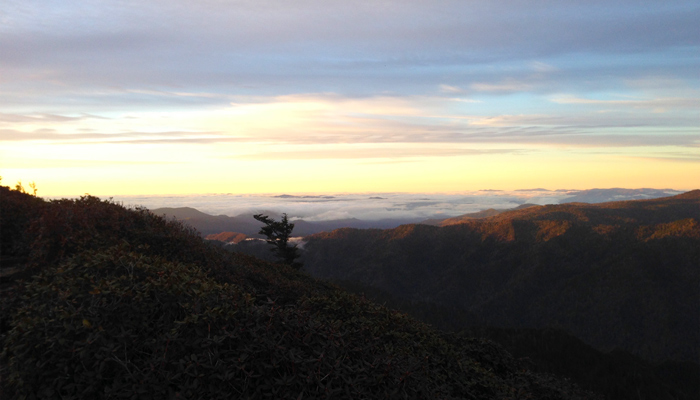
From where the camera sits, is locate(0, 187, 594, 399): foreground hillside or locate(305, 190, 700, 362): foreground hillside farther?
locate(305, 190, 700, 362): foreground hillside

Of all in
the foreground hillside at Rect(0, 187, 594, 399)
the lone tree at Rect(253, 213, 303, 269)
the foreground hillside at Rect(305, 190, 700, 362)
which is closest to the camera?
the foreground hillside at Rect(0, 187, 594, 399)

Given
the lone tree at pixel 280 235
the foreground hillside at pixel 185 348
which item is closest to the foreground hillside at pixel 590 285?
the lone tree at pixel 280 235

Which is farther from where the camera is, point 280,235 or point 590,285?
point 590,285

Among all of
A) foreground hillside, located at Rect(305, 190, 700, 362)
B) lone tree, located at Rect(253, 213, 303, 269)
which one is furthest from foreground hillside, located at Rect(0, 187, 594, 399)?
foreground hillside, located at Rect(305, 190, 700, 362)

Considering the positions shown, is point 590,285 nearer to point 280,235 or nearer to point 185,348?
point 280,235

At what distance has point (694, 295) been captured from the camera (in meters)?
148

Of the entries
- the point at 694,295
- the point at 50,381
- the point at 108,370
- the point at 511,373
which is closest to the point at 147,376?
the point at 108,370

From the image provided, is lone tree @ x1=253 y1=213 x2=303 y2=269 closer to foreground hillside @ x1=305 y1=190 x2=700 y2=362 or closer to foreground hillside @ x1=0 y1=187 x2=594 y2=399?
foreground hillside @ x1=0 y1=187 x2=594 y2=399

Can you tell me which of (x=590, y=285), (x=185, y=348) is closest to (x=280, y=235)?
(x=185, y=348)

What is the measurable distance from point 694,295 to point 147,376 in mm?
195168

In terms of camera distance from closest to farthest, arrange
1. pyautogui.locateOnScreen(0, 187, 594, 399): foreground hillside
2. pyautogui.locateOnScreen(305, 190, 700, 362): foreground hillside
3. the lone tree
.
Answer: pyautogui.locateOnScreen(0, 187, 594, 399): foreground hillside → the lone tree → pyautogui.locateOnScreen(305, 190, 700, 362): foreground hillside

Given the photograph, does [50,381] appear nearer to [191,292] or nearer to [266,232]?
[191,292]

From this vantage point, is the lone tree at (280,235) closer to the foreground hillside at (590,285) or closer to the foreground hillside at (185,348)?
the foreground hillside at (185,348)

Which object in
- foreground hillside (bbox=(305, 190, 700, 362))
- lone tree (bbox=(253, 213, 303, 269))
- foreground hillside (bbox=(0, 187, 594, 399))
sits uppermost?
foreground hillside (bbox=(0, 187, 594, 399))
